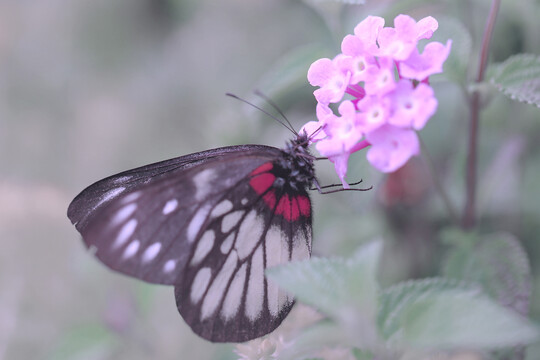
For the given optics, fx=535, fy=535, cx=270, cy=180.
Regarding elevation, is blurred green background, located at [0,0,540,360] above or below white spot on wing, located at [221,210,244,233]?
above

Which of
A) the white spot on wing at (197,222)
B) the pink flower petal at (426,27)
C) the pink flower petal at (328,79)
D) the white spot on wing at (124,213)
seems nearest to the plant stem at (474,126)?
the pink flower petal at (426,27)

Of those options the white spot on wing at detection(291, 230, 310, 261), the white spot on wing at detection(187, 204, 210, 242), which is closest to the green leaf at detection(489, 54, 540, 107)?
the white spot on wing at detection(291, 230, 310, 261)

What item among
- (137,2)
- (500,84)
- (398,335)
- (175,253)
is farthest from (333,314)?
(137,2)

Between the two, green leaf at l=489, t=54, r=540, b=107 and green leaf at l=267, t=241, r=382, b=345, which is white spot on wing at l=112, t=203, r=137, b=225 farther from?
green leaf at l=489, t=54, r=540, b=107

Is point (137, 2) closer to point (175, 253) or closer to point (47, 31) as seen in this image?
point (47, 31)

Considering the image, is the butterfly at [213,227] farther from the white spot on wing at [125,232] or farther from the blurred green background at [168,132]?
the blurred green background at [168,132]

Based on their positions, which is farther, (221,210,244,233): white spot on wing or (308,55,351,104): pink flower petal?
(221,210,244,233): white spot on wing
